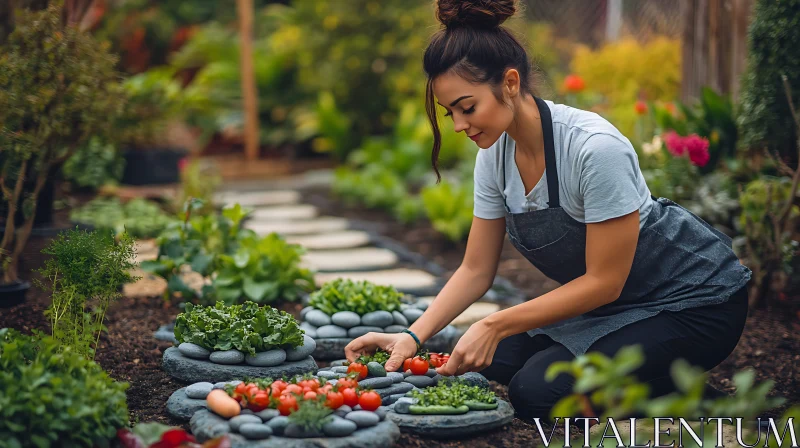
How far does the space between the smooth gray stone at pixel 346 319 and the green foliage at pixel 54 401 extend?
117 cm

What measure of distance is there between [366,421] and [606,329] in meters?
0.91

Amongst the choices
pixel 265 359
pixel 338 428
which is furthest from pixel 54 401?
pixel 265 359

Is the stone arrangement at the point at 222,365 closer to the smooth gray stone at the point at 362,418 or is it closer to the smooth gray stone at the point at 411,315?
the smooth gray stone at the point at 362,418

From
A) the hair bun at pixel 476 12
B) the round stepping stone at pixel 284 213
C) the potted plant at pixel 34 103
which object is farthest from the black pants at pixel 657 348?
the round stepping stone at pixel 284 213

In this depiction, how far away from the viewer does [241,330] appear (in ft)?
8.87

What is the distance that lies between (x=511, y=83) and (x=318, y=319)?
50.4 inches

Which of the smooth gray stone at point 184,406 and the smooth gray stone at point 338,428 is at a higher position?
the smooth gray stone at point 338,428

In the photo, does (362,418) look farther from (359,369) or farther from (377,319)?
(377,319)

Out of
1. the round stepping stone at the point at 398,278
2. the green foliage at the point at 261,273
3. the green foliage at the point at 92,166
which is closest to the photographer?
the green foliage at the point at 261,273

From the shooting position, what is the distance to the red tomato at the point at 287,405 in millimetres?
2229

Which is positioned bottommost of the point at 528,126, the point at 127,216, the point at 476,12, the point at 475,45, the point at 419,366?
the point at 419,366

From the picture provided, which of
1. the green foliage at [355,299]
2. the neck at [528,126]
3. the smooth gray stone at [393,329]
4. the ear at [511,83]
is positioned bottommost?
the smooth gray stone at [393,329]

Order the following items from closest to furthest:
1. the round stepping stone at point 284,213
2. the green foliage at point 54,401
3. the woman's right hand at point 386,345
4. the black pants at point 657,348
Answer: the green foliage at point 54,401
the black pants at point 657,348
the woman's right hand at point 386,345
the round stepping stone at point 284,213

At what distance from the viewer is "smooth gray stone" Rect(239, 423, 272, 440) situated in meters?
2.13
